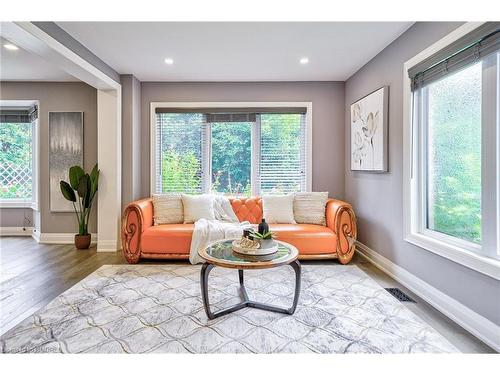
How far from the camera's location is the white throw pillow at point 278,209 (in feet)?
12.5

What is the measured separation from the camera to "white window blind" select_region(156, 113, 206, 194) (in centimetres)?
443

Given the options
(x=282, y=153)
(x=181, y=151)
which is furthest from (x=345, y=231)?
(x=181, y=151)

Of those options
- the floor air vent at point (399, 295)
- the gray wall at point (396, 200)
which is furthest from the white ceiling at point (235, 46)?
the floor air vent at point (399, 295)

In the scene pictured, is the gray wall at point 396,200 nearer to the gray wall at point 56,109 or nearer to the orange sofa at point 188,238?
the orange sofa at point 188,238

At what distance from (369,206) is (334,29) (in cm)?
218

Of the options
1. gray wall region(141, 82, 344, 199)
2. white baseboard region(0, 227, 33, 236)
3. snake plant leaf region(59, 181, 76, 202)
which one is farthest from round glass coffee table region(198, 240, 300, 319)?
white baseboard region(0, 227, 33, 236)

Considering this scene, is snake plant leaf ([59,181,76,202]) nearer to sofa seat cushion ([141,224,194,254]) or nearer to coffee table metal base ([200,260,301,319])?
sofa seat cushion ([141,224,194,254])

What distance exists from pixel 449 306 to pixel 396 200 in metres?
1.16

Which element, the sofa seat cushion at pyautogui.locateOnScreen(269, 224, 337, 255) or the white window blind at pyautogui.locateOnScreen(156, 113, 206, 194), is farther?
the white window blind at pyautogui.locateOnScreen(156, 113, 206, 194)

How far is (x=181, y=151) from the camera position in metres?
4.44

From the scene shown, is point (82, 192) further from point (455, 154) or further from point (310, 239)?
point (455, 154)

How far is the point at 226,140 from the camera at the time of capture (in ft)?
14.6

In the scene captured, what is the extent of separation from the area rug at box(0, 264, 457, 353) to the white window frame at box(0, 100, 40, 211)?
2781 mm

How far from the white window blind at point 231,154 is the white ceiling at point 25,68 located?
162 centimetres
